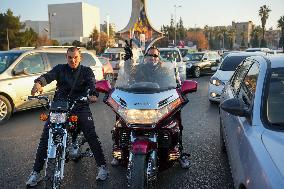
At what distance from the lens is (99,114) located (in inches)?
395

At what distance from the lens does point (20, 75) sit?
9.65 meters

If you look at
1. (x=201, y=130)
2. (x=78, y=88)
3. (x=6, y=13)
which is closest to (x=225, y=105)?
(x=78, y=88)

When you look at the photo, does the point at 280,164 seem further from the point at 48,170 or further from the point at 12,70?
the point at 12,70

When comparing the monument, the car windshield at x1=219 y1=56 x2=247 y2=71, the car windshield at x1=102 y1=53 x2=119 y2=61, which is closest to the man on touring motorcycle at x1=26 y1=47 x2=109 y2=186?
the car windshield at x1=219 y1=56 x2=247 y2=71

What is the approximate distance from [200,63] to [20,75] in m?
14.8

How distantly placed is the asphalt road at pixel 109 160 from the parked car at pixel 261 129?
1.10m

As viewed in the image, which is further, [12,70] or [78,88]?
[12,70]

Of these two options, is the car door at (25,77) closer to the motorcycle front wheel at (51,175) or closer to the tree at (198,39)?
the motorcycle front wheel at (51,175)

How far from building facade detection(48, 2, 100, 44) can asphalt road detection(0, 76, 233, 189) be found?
119 meters

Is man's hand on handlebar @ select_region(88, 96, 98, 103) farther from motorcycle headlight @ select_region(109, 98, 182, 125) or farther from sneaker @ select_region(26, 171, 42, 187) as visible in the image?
sneaker @ select_region(26, 171, 42, 187)

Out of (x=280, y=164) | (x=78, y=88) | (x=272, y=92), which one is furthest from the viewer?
(x=78, y=88)

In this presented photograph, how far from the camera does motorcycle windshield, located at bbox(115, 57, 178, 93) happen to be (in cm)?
462

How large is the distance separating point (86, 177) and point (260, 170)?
3.03m

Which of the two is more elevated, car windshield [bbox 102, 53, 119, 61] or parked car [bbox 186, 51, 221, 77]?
car windshield [bbox 102, 53, 119, 61]
